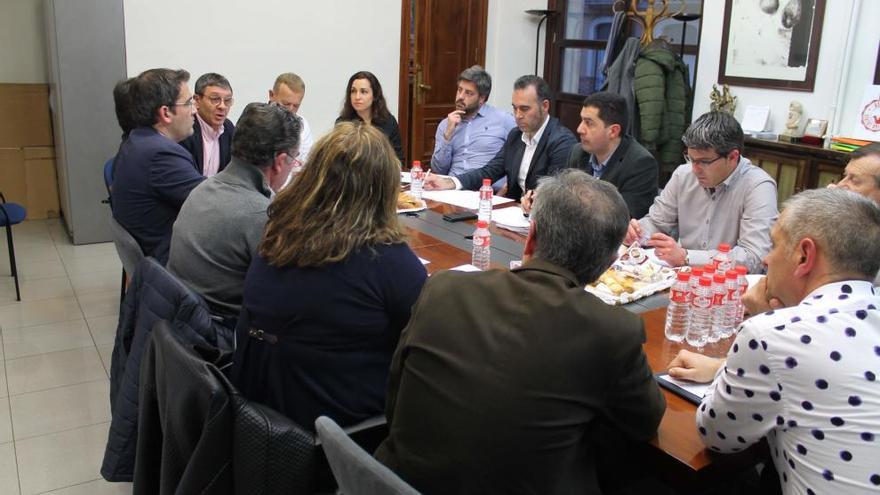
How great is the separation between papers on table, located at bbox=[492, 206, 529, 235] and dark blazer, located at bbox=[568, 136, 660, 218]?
481 mm

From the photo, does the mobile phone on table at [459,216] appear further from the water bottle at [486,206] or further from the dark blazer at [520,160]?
the dark blazer at [520,160]

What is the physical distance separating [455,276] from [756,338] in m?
0.60

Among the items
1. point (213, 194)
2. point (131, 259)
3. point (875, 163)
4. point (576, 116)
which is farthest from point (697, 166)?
point (576, 116)

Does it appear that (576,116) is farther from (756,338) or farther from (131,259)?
(756,338)

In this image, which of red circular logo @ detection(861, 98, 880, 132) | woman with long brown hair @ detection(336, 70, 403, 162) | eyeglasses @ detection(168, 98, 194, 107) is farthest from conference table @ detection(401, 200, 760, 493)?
red circular logo @ detection(861, 98, 880, 132)

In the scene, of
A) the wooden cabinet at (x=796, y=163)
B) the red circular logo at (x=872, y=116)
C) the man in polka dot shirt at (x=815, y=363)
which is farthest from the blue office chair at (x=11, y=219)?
the red circular logo at (x=872, y=116)

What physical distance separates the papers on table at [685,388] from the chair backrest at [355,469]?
2.65ft

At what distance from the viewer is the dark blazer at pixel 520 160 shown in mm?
4098

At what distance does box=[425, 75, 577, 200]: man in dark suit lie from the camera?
4.11m

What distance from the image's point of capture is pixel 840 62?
4590 millimetres

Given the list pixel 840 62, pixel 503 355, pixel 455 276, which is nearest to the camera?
pixel 503 355

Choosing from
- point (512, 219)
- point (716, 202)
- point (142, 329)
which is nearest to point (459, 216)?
point (512, 219)

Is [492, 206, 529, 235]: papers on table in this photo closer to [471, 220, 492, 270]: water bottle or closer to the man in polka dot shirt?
[471, 220, 492, 270]: water bottle

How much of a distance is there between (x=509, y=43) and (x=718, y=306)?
5.63 meters
